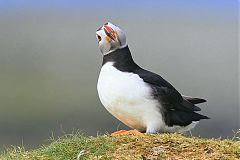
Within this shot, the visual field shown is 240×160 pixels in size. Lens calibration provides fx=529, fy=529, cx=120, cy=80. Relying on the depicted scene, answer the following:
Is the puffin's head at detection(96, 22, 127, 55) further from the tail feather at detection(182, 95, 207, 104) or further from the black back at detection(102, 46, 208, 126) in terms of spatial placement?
the tail feather at detection(182, 95, 207, 104)

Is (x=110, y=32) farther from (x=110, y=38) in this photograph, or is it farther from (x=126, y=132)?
(x=126, y=132)

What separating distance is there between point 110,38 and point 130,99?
810 mm

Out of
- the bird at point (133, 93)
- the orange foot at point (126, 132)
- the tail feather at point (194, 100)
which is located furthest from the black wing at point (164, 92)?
the orange foot at point (126, 132)

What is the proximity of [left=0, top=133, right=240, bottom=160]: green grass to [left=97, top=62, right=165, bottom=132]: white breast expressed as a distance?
0.35 metres

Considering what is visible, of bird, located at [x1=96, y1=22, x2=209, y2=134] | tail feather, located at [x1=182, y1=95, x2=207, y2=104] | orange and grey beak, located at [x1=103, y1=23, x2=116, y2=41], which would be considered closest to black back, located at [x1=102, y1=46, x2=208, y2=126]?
bird, located at [x1=96, y1=22, x2=209, y2=134]

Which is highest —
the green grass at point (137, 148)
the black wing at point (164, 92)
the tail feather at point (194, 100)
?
the black wing at point (164, 92)

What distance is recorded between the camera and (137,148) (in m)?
5.43

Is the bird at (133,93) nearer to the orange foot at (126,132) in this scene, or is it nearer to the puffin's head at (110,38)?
the puffin's head at (110,38)

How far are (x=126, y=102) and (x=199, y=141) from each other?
934 mm

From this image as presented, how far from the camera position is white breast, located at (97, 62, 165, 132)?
235 inches

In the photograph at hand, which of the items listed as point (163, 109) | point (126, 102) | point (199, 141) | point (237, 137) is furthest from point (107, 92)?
point (237, 137)

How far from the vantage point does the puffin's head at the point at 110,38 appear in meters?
6.26

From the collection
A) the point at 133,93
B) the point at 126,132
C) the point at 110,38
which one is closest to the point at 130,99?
the point at 133,93

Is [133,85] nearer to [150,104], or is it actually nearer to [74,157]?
→ [150,104]
